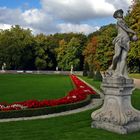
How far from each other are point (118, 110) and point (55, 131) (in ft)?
6.68

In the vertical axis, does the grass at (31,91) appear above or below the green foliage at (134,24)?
below

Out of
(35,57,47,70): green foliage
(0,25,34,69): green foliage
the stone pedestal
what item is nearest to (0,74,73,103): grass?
the stone pedestal

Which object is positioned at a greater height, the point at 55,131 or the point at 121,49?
the point at 121,49

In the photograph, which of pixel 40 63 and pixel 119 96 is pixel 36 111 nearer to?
pixel 119 96

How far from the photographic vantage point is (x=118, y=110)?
37.3ft

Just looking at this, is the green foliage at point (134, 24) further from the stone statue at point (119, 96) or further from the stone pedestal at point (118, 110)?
the stone pedestal at point (118, 110)

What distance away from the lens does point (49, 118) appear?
14.1 meters

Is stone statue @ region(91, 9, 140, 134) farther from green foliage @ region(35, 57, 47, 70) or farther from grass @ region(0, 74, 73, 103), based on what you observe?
green foliage @ region(35, 57, 47, 70)

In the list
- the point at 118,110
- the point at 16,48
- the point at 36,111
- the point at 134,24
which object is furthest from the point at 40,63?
the point at 118,110

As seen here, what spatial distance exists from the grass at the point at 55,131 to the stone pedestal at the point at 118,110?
0.26 m

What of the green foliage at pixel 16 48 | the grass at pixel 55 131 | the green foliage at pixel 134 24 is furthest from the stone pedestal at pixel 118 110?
the green foliage at pixel 16 48

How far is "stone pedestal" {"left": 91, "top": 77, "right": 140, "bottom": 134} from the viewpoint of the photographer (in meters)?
11.2

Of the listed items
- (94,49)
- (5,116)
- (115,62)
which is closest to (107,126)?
(115,62)

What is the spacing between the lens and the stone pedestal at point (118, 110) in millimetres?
11250
